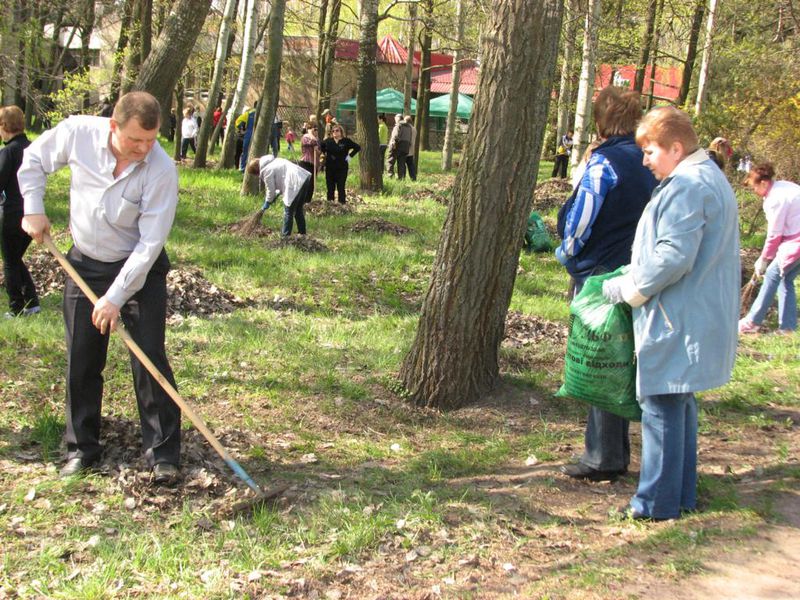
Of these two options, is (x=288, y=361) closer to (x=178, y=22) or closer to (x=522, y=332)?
(x=522, y=332)

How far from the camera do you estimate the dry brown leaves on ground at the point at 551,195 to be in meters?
17.6

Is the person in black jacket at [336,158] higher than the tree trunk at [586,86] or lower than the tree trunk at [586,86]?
lower

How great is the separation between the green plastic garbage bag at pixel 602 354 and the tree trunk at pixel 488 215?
1435 mm

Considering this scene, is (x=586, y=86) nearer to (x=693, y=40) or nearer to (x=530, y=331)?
(x=693, y=40)

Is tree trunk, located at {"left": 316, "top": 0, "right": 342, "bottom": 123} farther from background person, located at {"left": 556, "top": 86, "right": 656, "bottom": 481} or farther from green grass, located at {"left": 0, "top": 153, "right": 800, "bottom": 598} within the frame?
background person, located at {"left": 556, "top": 86, "right": 656, "bottom": 481}

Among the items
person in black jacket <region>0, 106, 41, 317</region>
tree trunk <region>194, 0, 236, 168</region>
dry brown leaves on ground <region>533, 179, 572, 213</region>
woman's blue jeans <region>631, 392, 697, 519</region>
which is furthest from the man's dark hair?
tree trunk <region>194, 0, 236, 168</region>

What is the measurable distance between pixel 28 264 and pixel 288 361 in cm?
420

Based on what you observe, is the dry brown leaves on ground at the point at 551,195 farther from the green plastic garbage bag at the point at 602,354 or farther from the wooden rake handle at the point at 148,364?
the wooden rake handle at the point at 148,364

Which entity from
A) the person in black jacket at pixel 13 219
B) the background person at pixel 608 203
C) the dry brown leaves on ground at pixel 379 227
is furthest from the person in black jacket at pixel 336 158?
the background person at pixel 608 203

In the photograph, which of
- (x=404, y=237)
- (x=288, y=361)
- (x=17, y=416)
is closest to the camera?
(x=17, y=416)

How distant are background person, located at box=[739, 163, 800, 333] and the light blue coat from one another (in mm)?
5352

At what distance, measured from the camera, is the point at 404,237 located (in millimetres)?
12781

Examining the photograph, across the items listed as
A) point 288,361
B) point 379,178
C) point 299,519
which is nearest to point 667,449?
point 299,519

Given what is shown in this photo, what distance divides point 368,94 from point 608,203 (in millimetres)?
13242
